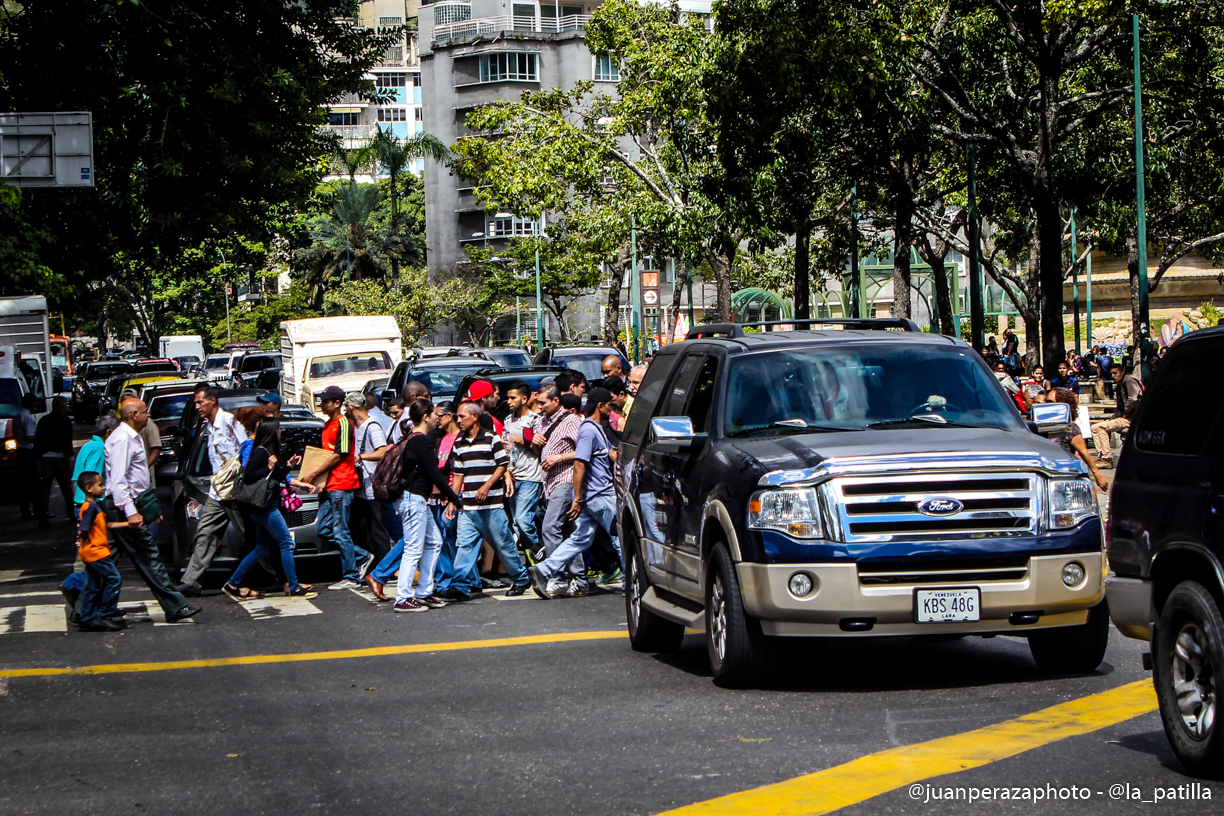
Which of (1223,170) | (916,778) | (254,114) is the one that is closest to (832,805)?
(916,778)

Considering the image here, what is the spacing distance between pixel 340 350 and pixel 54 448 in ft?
34.2

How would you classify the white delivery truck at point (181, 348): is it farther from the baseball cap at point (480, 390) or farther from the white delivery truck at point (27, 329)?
the baseball cap at point (480, 390)

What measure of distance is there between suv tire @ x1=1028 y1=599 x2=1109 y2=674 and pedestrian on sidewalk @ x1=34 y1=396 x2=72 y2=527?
15462 mm

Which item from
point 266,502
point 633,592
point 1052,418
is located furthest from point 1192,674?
point 266,502

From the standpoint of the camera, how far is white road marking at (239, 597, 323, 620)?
12031mm

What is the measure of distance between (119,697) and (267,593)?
4820 millimetres

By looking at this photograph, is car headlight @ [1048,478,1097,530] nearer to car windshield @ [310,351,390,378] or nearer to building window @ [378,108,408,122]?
car windshield @ [310,351,390,378]

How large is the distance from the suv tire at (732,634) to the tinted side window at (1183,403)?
7.30 feet

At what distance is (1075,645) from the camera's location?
7.98 metres

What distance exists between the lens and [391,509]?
45.4 ft

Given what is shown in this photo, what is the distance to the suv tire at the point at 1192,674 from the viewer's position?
555cm

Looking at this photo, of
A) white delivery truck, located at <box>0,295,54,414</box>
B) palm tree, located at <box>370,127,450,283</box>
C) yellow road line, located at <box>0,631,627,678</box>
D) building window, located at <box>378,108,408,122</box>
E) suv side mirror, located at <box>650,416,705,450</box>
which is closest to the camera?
suv side mirror, located at <box>650,416,705,450</box>

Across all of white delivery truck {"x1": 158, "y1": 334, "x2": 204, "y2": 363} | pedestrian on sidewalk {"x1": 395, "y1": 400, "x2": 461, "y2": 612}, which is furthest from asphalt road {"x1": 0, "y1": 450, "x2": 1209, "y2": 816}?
white delivery truck {"x1": 158, "y1": 334, "x2": 204, "y2": 363}

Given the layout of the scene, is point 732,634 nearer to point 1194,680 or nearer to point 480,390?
point 1194,680
